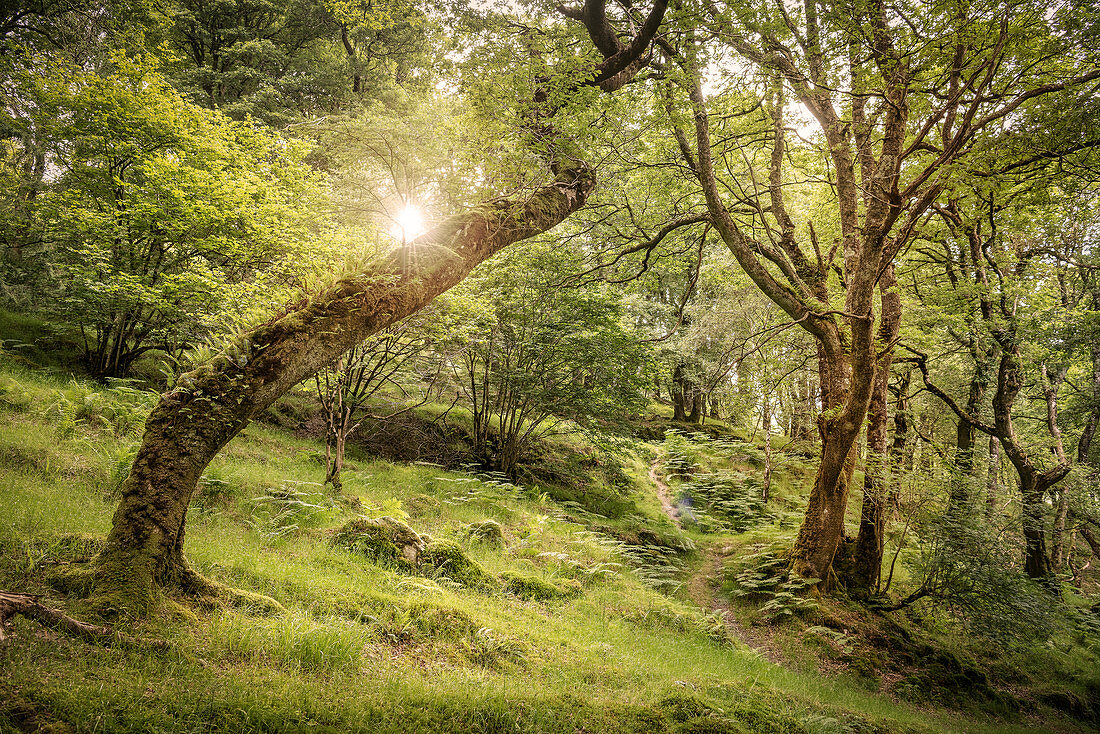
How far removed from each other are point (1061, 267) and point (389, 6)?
16894mm

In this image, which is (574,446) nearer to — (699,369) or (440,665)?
(699,369)

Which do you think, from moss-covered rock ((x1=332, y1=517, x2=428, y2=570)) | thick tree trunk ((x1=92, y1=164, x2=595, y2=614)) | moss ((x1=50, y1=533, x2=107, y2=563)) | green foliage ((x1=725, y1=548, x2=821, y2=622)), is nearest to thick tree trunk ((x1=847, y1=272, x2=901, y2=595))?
green foliage ((x1=725, y1=548, x2=821, y2=622))

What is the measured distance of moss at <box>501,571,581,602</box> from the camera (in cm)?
593

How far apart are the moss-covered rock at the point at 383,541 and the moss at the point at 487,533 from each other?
1.80 metres

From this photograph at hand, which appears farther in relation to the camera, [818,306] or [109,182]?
[109,182]

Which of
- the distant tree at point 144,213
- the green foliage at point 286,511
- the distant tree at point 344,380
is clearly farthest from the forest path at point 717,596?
the distant tree at point 144,213

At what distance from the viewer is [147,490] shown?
279cm

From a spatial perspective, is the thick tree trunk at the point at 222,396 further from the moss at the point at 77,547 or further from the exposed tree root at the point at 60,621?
the moss at the point at 77,547

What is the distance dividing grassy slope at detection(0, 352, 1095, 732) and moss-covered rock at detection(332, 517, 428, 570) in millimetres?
241

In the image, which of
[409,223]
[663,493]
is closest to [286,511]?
[409,223]

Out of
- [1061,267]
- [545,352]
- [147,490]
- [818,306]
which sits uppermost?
[1061,267]

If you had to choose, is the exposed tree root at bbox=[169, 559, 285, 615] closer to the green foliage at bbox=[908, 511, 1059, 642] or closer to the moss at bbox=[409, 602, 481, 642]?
the moss at bbox=[409, 602, 481, 642]

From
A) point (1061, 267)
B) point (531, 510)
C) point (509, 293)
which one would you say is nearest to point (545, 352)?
point (509, 293)

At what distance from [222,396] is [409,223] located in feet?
7.16
